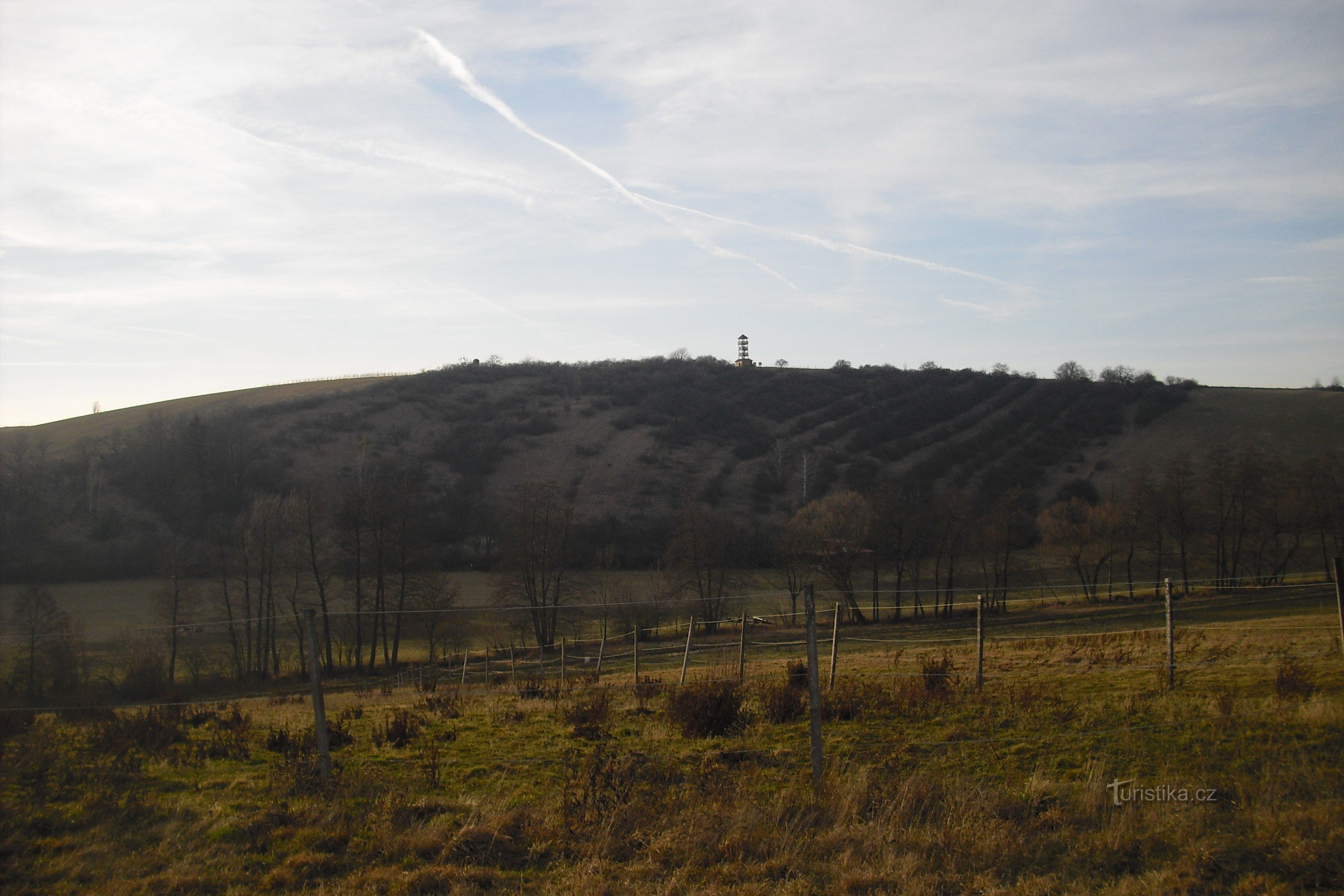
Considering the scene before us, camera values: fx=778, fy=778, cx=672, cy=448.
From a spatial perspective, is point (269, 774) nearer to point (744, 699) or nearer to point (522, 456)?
point (744, 699)

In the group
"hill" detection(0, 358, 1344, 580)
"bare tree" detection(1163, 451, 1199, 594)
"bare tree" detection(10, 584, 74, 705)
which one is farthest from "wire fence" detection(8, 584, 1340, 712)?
"hill" detection(0, 358, 1344, 580)

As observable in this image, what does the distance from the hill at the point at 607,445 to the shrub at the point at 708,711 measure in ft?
170

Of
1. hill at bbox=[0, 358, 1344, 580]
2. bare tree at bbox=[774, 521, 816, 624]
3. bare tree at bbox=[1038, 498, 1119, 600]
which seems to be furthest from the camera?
hill at bbox=[0, 358, 1344, 580]

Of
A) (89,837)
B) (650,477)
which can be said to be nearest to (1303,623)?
(89,837)

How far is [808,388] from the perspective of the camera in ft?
374

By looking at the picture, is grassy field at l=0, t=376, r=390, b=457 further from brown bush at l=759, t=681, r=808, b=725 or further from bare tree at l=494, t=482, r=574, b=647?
brown bush at l=759, t=681, r=808, b=725

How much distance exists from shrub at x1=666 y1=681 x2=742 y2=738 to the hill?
51.7 metres

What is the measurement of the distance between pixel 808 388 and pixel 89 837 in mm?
110563

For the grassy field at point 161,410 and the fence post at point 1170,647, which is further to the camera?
the grassy field at point 161,410

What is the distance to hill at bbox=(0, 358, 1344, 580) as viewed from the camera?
63844 mm

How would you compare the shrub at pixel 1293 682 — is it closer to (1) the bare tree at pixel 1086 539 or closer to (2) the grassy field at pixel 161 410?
(1) the bare tree at pixel 1086 539

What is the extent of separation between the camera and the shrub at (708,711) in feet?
35.5

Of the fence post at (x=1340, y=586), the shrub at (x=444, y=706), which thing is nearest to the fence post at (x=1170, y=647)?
the fence post at (x=1340, y=586)

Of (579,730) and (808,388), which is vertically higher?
(808,388)
